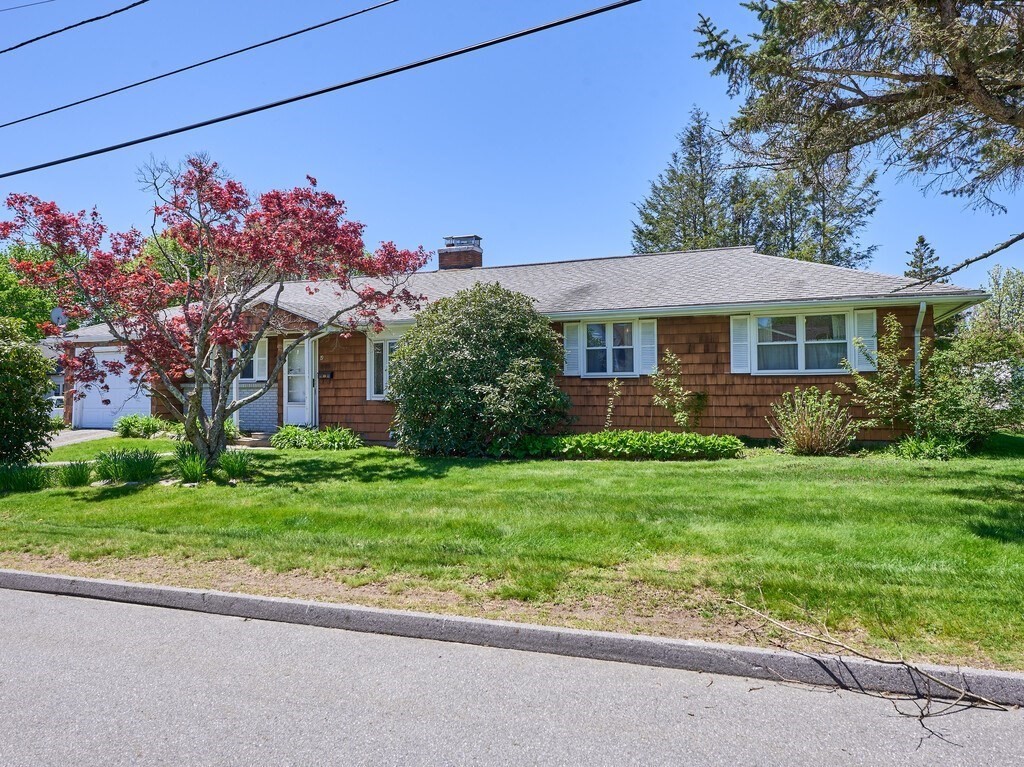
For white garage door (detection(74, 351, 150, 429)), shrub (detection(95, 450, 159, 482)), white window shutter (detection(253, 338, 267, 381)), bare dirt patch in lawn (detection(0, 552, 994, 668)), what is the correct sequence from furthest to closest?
white garage door (detection(74, 351, 150, 429)) → white window shutter (detection(253, 338, 267, 381)) → shrub (detection(95, 450, 159, 482)) → bare dirt patch in lawn (detection(0, 552, 994, 668))

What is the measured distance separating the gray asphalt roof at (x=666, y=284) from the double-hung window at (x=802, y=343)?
58cm

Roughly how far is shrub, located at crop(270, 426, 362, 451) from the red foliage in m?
3.85

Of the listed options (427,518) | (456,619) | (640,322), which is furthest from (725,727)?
(640,322)

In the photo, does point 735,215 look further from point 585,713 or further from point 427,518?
point 585,713

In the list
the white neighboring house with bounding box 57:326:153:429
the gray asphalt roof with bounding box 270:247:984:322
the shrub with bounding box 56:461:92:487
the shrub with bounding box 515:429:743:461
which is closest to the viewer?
the shrub with bounding box 56:461:92:487

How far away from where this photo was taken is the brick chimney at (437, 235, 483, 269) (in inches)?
874

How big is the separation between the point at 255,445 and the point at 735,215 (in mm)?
29145

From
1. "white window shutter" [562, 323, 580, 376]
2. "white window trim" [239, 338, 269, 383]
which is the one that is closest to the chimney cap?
"white window trim" [239, 338, 269, 383]

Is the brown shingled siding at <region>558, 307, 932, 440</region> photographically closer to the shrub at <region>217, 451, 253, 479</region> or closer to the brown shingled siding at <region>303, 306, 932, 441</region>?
the brown shingled siding at <region>303, 306, 932, 441</region>

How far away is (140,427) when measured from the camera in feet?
59.0

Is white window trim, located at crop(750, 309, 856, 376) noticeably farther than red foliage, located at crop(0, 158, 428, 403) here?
Yes

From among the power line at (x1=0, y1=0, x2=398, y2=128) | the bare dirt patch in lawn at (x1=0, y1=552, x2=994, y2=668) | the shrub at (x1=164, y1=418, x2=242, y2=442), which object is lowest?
the bare dirt patch in lawn at (x1=0, y1=552, x2=994, y2=668)

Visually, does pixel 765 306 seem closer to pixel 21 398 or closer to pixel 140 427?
pixel 21 398

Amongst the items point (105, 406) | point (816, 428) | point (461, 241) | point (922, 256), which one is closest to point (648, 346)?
point (816, 428)
